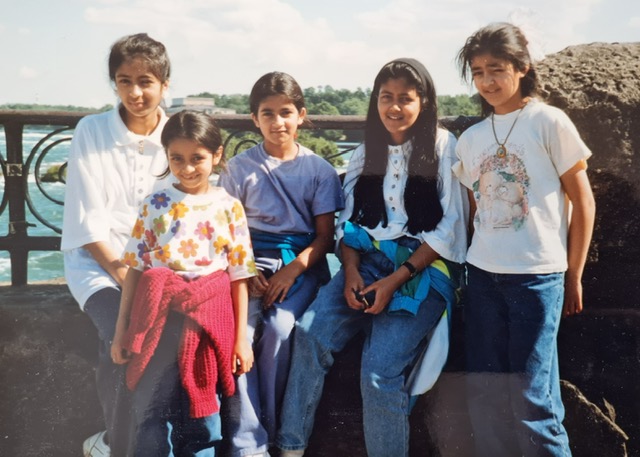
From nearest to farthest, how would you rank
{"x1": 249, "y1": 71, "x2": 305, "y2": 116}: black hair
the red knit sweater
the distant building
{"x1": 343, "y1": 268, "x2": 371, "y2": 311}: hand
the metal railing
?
1. the red knit sweater
2. {"x1": 343, "y1": 268, "x2": 371, "y2": 311}: hand
3. {"x1": 249, "y1": 71, "x2": 305, "y2": 116}: black hair
4. the distant building
5. the metal railing

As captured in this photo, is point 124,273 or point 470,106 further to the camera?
point 470,106

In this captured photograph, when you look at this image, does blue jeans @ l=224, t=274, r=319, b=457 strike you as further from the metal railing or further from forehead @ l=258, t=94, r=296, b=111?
the metal railing

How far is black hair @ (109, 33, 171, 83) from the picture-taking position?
2.70 m

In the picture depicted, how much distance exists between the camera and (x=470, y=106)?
311cm

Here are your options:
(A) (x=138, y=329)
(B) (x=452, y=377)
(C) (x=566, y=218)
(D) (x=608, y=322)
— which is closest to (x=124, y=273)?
(A) (x=138, y=329)

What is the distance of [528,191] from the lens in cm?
244

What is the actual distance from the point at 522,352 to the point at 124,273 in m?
1.63

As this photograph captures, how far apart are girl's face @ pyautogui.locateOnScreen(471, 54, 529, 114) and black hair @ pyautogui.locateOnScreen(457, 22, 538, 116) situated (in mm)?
19

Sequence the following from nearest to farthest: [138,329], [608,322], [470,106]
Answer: [138,329], [608,322], [470,106]

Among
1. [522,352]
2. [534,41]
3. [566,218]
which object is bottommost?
[522,352]

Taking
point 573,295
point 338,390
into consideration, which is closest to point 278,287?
point 338,390

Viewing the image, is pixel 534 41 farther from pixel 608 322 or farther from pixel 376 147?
pixel 608 322

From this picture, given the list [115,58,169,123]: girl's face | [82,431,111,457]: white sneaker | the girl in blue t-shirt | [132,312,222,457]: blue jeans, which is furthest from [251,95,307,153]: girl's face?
[82,431,111,457]: white sneaker

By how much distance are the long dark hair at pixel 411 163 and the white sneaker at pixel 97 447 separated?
1467 millimetres
